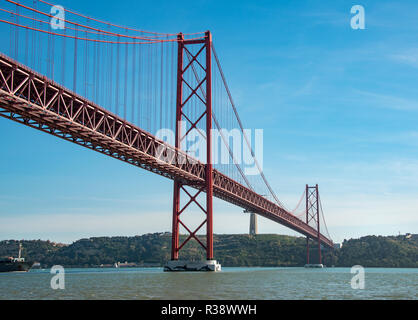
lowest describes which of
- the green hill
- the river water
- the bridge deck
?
the green hill

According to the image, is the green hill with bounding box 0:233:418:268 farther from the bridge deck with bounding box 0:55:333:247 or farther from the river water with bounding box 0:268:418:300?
the river water with bounding box 0:268:418:300

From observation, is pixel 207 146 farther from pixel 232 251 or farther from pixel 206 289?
pixel 232 251

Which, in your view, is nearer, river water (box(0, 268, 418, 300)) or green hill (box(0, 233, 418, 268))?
river water (box(0, 268, 418, 300))

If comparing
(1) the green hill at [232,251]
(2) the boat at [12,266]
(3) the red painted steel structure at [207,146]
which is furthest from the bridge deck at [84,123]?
(1) the green hill at [232,251]

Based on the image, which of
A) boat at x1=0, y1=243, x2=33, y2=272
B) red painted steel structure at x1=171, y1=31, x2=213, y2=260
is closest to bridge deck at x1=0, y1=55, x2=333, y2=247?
red painted steel structure at x1=171, y1=31, x2=213, y2=260

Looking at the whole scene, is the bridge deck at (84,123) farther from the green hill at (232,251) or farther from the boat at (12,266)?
the green hill at (232,251)
